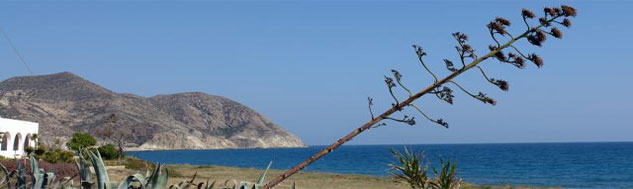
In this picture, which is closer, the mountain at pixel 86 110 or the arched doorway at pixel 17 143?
the arched doorway at pixel 17 143

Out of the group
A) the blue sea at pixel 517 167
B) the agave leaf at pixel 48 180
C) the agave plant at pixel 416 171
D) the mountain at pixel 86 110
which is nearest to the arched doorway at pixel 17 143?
the blue sea at pixel 517 167

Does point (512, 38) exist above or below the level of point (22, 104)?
below

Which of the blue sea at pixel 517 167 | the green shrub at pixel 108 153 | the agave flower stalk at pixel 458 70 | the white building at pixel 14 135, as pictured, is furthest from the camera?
the blue sea at pixel 517 167

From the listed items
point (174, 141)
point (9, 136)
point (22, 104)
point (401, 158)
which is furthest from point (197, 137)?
point (401, 158)

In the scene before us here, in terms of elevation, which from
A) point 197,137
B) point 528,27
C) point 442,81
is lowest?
point 442,81

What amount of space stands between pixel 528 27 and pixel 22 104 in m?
140

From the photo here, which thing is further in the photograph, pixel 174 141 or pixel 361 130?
pixel 174 141

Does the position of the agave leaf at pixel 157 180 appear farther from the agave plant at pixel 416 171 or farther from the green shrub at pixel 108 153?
the green shrub at pixel 108 153

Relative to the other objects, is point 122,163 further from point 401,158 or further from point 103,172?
point 103,172

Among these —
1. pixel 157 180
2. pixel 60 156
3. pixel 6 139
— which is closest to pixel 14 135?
pixel 6 139

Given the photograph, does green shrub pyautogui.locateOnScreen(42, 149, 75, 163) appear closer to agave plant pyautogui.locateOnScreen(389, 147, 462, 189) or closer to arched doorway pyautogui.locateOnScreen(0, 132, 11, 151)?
arched doorway pyautogui.locateOnScreen(0, 132, 11, 151)

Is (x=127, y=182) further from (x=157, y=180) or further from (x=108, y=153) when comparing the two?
(x=108, y=153)

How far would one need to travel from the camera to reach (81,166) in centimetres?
314

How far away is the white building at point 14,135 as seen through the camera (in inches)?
1686
